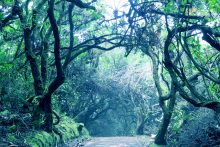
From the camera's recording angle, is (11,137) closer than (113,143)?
Yes

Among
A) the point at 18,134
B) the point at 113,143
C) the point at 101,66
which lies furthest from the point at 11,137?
the point at 101,66

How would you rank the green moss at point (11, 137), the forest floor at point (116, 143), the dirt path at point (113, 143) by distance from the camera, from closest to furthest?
the green moss at point (11, 137), the dirt path at point (113, 143), the forest floor at point (116, 143)

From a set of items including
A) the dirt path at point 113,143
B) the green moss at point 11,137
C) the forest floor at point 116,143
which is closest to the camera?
the green moss at point 11,137

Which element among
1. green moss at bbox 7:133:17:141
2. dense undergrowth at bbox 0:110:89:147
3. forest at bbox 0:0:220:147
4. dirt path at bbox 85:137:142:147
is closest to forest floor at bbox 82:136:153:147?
Answer: dirt path at bbox 85:137:142:147

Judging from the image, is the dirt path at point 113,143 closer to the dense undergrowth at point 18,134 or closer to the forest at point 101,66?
the forest at point 101,66

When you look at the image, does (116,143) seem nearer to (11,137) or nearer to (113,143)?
(113,143)

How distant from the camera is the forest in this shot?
20.1 feet

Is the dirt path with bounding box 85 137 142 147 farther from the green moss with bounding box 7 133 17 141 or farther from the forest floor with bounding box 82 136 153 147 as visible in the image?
the green moss with bounding box 7 133 17 141

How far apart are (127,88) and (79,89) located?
592 cm

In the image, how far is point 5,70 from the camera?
8.27 metres

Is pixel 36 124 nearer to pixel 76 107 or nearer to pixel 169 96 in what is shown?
pixel 169 96

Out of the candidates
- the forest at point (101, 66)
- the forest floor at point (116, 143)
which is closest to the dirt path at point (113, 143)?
the forest floor at point (116, 143)

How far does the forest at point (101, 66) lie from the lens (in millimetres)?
6129

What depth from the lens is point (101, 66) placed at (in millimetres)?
21406
